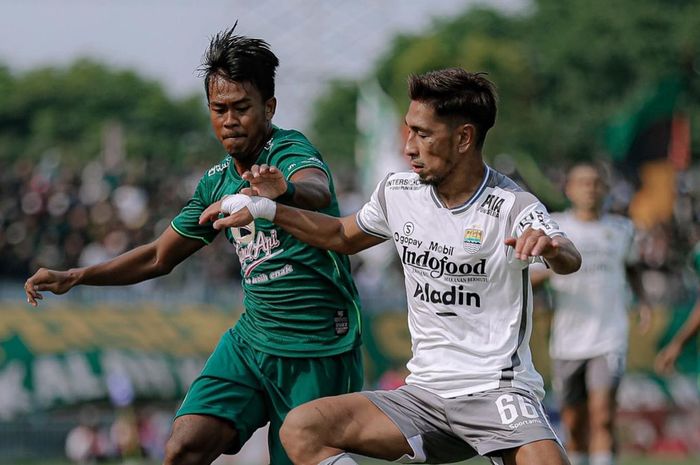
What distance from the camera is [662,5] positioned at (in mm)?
72375

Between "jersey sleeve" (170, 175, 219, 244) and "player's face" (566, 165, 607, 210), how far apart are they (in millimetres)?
5117

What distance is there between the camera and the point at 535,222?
20.5 ft

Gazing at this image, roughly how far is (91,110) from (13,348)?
7894cm

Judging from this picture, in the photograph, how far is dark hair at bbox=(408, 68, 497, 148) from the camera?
652 centimetres

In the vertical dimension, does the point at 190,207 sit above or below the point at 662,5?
below

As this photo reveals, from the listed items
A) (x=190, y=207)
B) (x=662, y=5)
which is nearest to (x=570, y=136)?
(x=662, y=5)

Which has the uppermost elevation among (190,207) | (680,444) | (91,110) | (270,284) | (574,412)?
(91,110)

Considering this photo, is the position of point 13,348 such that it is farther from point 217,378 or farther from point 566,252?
point 566,252

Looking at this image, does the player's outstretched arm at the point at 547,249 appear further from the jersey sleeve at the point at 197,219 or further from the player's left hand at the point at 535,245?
the jersey sleeve at the point at 197,219

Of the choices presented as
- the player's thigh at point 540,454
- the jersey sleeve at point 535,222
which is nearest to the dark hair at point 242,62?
the jersey sleeve at point 535,222

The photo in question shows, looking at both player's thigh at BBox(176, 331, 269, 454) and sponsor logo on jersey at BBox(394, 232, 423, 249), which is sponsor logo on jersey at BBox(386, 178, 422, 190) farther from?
player's thigh at BBox(176, 331, 269, 454)

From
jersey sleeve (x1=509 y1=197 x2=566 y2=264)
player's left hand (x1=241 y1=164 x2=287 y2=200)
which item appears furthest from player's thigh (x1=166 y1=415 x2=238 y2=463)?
jersey sleeve (x1=509 y1=197 x2=566 y2=264)

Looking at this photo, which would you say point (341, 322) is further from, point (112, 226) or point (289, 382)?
point (112, 226)

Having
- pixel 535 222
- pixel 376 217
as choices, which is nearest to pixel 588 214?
pixel 376 217
